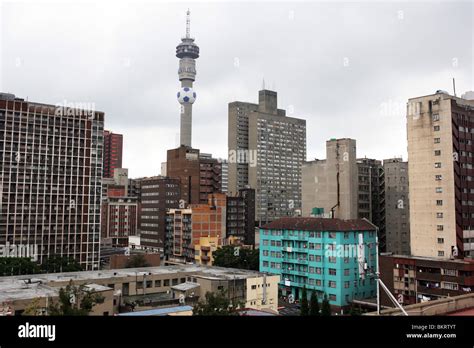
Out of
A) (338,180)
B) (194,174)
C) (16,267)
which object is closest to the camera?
(16,267)

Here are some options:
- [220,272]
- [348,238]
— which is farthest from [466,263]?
[220,272]

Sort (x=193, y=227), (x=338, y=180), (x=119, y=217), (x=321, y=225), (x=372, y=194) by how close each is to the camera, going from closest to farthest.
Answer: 1. (x=321, y=225)
2. (x=338, y=180)
3. (x=193, y=227)
4. (x=372, y=194)
5. (x=119, y=217)

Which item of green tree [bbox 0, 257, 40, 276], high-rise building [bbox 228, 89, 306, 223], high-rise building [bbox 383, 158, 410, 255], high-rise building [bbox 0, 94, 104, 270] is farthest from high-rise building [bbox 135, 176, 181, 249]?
high-rise building [bbox 383, 158, 410, 255]

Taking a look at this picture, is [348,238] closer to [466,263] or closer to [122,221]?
[466,263]

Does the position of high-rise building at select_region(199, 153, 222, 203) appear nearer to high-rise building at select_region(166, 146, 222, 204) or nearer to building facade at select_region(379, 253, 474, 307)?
high-rise building at select_region(166, 146, 222, 204)

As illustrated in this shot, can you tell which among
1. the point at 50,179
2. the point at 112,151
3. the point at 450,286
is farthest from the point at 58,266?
the point at 112,151

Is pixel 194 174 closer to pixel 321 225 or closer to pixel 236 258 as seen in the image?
pixel 236 258

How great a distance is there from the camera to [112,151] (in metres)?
180

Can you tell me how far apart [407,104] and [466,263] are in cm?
1996

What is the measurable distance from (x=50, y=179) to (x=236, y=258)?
2983 centimetres

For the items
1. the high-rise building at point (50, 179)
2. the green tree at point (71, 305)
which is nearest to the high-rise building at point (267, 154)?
the high-rise building at point (50, 179)

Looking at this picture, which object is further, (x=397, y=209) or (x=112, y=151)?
(x=112, y=151)

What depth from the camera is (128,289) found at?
3941cm

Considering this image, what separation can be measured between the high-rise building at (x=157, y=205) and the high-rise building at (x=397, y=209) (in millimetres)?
41310
